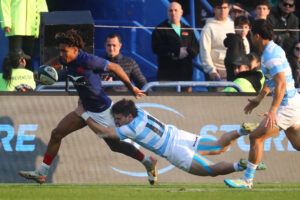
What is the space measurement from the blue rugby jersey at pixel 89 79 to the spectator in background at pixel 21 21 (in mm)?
2934

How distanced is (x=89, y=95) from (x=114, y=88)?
2.27 m

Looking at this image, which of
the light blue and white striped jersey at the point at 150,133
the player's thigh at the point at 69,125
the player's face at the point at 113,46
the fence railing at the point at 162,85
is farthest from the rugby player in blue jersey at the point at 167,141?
the player's face at the point at 113,46

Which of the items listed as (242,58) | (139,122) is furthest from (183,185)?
(242,58)

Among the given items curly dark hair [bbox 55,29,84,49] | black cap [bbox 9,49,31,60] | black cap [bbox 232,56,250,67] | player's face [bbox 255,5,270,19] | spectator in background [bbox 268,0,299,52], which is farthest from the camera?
spectator in background [bbox 268,0,299,52]

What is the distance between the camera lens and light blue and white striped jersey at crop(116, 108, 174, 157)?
15.1 metres

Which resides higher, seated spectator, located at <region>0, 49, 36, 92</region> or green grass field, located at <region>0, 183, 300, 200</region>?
seated spectator, located at <region>0, 49, 36, 92</region>

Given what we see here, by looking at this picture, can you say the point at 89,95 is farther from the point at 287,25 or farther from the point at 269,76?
the point at 287,25

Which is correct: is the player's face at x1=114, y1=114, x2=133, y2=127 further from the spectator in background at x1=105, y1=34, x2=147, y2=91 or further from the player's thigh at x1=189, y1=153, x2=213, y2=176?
the spectator in background at x1=105, y1=34, x2=147, y2=91

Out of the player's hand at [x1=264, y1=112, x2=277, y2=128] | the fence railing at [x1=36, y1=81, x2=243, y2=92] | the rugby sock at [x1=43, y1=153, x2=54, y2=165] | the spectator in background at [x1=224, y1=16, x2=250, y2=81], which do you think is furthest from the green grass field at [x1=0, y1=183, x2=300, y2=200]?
the spectator in background at [x1=224, y1=16, x2=250, y2=81]

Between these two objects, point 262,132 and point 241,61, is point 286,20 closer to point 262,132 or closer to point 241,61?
point 241,61

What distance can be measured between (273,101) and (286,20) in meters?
6.30

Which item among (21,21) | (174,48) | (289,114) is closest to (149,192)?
(289,114)

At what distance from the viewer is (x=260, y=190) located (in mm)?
14766

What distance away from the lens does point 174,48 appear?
63.8 feet
